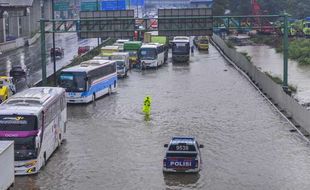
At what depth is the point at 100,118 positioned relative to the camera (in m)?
36.2

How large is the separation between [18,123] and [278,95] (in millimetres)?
20520

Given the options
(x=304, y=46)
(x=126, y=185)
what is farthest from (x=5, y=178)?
(x=304, y=46)

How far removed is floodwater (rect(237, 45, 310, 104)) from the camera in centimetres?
4600

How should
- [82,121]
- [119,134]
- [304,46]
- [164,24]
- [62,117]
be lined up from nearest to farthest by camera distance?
[62,117]
[119,134]
[82,121]
[164,24]
[304,46]

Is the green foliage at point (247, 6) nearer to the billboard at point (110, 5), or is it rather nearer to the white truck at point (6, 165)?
the billboard at point (110, 5)

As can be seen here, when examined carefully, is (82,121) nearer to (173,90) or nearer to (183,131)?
(183,131)

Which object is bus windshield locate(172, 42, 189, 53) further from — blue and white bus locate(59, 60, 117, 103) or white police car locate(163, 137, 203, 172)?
white police car locate(163, 137, 203, 172)

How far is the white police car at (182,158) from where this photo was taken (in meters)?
23.8

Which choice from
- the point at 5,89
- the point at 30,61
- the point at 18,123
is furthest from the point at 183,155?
the point at 30,61

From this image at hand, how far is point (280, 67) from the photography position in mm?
63688

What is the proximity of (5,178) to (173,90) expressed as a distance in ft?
93.3

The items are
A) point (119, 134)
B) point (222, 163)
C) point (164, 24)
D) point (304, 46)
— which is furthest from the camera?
point (304, 46)

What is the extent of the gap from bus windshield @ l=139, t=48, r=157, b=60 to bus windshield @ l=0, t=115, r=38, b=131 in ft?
128

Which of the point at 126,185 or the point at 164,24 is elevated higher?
the point at 164,24
